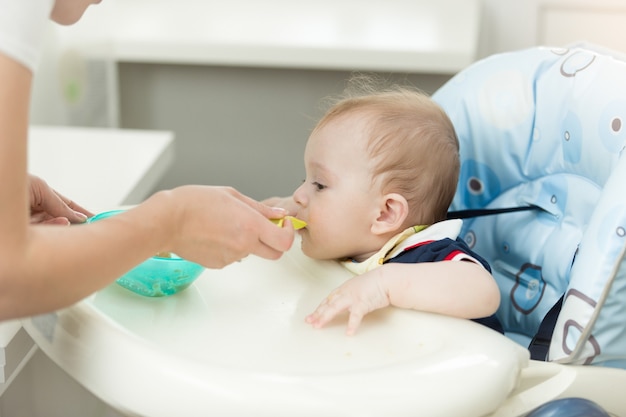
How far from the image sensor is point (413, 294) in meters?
0.78

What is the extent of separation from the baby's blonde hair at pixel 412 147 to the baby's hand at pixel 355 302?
6.4 inches

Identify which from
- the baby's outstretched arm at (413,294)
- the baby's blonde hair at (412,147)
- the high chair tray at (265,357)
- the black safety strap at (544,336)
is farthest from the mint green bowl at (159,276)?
the black safety strap at (544,336)

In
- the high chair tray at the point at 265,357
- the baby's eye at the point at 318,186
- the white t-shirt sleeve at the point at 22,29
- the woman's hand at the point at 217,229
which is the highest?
the white t-shirt sleeve at the point at 22,29

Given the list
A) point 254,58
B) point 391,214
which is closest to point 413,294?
point 391,214

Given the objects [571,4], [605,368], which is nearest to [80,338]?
[605,368]

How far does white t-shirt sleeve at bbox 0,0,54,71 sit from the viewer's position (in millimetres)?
542

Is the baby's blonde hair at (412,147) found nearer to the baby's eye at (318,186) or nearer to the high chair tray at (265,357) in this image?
the baby's eye at (318,186)

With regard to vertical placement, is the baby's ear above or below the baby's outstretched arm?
above

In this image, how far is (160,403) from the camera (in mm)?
645

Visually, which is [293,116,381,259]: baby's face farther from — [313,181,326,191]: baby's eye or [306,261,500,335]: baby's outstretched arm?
[306,261,500,335]: baby's outstretched arm

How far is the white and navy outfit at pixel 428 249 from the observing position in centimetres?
85

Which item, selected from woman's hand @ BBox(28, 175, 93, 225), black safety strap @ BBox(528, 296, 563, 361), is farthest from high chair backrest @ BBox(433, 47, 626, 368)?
woman's hand @ BBox(28, 175, 93, 225)

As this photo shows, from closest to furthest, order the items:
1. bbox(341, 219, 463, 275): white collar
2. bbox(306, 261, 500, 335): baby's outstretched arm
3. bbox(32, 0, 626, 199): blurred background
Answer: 1. bbox(306, 261, 500, 335): baby's outstretched arm
2. bbox(341, 219, 463, 275): white collar
3. bbox(32, 0, 626, 199): blurred background

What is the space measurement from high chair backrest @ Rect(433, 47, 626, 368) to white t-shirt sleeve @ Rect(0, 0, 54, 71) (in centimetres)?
52
